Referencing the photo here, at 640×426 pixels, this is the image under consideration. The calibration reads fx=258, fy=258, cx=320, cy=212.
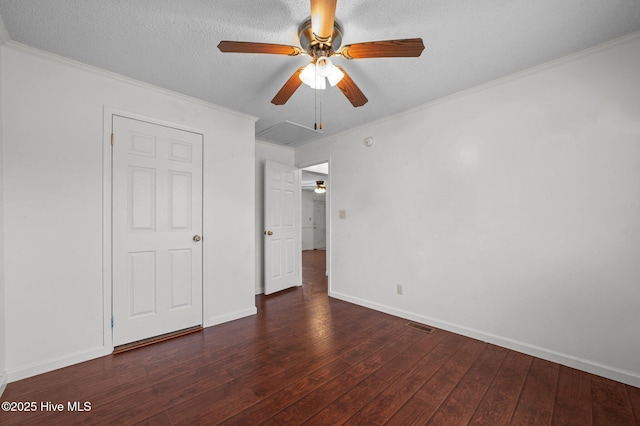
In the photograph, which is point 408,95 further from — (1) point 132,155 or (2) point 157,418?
(2) point 157,418

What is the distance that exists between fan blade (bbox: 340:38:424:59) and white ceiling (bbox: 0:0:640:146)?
0.84 feet

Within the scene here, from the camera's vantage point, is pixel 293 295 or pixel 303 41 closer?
pixel 303 41

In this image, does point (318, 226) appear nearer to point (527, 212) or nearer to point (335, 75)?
point (527, 212)

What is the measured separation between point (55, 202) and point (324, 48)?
2.37 metres

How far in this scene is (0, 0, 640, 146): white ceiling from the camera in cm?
158

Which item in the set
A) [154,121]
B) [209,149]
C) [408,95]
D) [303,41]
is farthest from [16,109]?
[408,95]

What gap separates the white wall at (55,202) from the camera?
1898 mm

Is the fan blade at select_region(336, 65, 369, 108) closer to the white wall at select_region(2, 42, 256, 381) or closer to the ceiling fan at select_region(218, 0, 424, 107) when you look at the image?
the ceiling fan at select_region(218, 0, 424, 107)

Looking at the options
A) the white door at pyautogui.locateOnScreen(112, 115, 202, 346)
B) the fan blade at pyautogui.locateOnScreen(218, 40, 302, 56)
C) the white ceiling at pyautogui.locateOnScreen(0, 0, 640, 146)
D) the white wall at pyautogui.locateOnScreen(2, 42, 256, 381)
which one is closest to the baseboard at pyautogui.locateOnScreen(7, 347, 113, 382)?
the white wall at pyautogui.locateOnScreen(2, 42, 256, 381)

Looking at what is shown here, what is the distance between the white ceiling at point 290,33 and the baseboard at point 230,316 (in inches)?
96.8

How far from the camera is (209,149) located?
292 cm

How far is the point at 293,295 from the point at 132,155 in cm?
274

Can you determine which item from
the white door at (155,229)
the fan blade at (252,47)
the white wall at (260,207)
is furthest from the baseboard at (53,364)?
the fan blade at (252,47)

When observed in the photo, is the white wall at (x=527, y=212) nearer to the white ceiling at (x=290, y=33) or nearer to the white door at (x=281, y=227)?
the white ceiling at (x=290, y=33)
